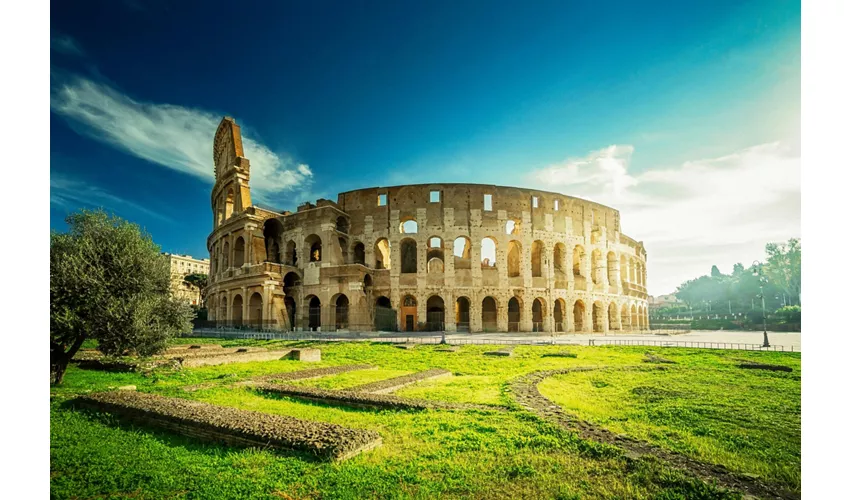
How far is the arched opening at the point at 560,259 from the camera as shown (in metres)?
42.2

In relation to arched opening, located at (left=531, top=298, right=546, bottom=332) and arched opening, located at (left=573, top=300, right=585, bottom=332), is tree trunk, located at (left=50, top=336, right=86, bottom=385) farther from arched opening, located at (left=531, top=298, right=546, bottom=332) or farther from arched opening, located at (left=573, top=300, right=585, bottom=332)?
arched opening, located at (left=573, top=300, right=585, bottom=332)

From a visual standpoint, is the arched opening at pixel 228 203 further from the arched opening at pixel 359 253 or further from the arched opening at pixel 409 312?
the arched opening at pixel 409 312

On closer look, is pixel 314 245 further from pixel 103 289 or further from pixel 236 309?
pixel 103 289

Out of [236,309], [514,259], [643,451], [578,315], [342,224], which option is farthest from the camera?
[578,315]

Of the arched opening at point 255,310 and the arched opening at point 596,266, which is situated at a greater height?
the arched opening at point 596,266

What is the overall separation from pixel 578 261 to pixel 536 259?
519cm

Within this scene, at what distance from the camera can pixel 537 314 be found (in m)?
42.7

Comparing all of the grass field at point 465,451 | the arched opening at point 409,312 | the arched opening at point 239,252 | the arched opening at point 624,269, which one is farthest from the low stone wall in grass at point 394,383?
the arched opening at point 624,269

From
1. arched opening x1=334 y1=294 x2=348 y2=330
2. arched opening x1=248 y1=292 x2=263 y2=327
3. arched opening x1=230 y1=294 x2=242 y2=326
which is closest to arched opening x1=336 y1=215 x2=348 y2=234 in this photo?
arched opening x1=334 y1=294 x2=348 y2=330

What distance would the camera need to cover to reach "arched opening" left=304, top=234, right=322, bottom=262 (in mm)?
41375

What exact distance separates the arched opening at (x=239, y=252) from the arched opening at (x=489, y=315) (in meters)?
24.5

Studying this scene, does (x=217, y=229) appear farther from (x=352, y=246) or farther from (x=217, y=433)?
(x=217, y=433)

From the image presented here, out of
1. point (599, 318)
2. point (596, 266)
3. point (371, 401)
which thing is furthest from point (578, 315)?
point (371, 401)

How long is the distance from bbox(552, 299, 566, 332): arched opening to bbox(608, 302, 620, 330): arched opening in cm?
698
